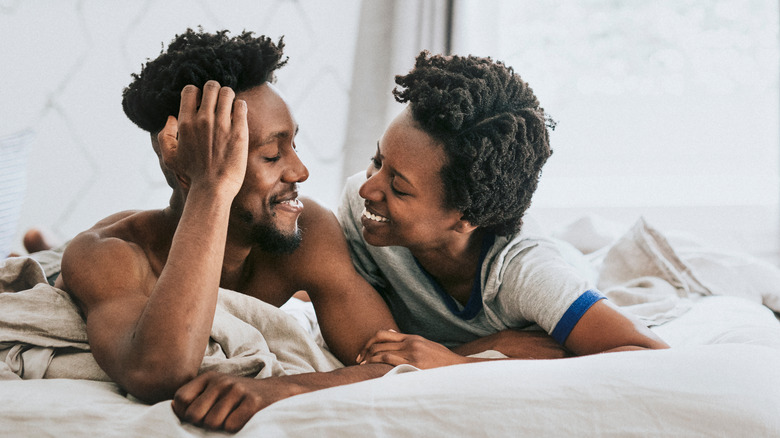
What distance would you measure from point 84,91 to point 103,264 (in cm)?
130

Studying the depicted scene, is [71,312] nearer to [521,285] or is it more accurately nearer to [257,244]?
[257,244]

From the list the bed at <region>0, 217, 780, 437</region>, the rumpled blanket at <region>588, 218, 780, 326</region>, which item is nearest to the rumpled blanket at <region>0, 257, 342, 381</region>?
the bed at <region>0, 217, 780, 437</region>

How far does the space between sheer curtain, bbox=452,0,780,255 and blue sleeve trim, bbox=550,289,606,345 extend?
1451 millimetres

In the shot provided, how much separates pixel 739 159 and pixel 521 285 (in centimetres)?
190

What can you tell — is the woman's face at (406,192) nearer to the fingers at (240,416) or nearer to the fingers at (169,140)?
the fingers at (169,140)

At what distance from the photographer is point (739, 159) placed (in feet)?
8.66

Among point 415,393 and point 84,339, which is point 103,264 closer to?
point 84,339

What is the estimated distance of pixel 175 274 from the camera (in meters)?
0.95

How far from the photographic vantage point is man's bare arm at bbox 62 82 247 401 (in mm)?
915

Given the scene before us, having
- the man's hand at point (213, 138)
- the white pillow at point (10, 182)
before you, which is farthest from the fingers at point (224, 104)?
the white pillow at point (10, 182)

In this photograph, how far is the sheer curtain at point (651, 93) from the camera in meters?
2.60

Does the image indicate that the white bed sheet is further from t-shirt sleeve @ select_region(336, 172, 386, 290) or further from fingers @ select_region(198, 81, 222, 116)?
t-shirt sleeve @ select_region(336, 172, 386, 290)

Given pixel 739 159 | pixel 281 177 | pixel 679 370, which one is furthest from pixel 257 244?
pixel 739 159

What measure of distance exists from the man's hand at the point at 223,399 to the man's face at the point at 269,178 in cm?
38
